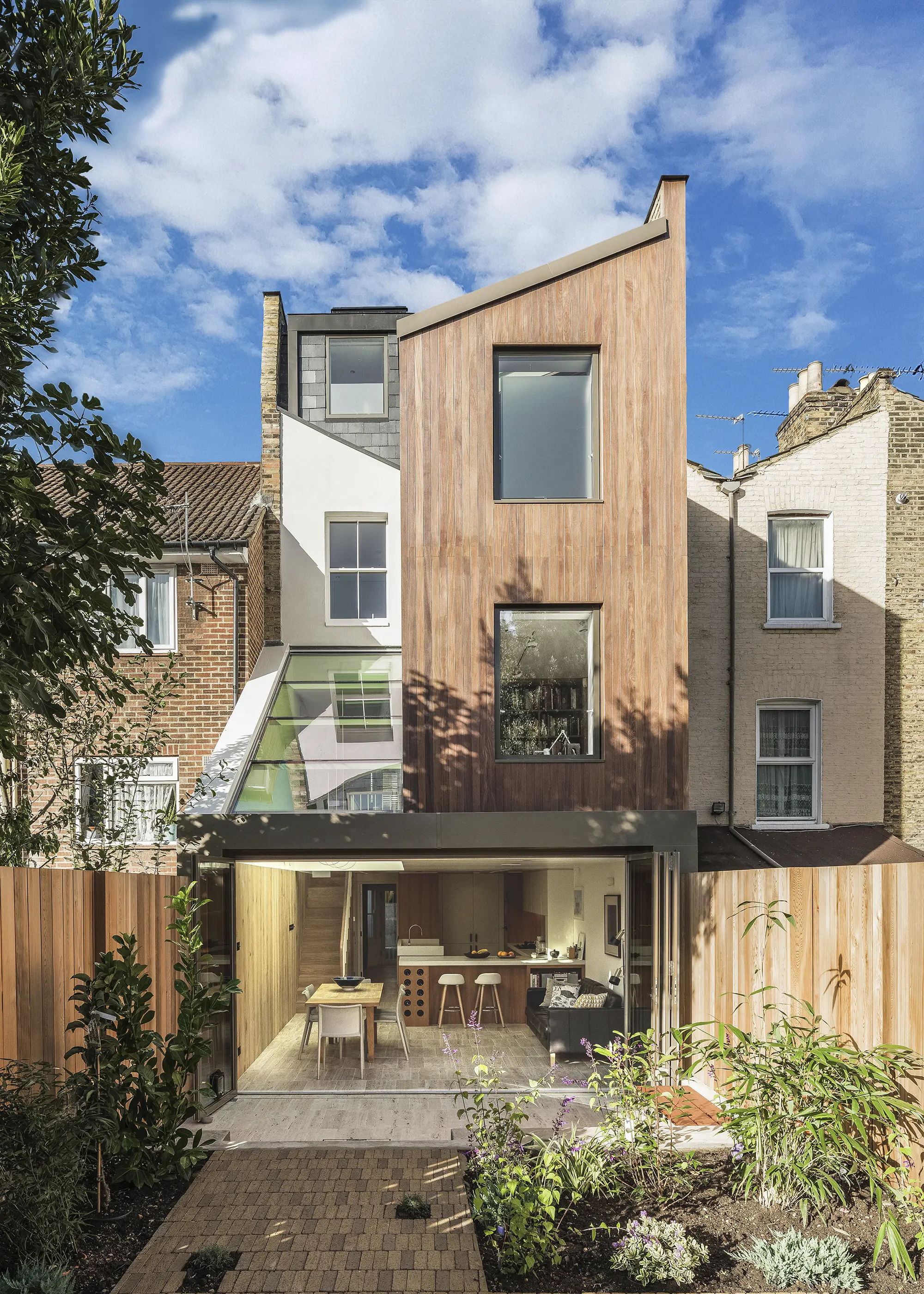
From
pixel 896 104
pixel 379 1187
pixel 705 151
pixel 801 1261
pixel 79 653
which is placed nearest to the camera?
pixel 801 1261

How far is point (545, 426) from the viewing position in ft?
33.9

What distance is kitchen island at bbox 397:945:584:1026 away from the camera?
13.8 metres

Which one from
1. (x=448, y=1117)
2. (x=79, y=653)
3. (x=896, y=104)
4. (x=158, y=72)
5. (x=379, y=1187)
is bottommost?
(x=448, y=1117)

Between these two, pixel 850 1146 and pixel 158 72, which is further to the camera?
pixel 158 72

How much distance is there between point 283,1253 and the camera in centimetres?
555

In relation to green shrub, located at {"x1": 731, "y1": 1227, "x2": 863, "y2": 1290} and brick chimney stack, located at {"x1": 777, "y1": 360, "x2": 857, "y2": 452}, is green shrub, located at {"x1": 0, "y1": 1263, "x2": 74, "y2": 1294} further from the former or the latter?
brick chimney stack, located at {"x1": 777, "y1": 360, "x2": 857, "y2": 452}

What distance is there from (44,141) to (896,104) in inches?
353

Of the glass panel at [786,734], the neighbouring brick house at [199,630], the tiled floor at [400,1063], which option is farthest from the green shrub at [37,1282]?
the glass panel at [786,734]

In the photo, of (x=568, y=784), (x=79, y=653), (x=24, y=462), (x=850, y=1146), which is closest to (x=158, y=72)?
(x=24, y=462)

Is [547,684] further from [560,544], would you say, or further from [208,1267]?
[208,1267]

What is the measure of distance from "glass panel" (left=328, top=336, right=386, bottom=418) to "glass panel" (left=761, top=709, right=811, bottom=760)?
806cm

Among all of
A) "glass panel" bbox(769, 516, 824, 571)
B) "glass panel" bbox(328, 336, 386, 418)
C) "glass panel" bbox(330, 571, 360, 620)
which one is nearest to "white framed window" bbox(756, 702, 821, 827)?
"glass panel" bbox(769, 516, 824, 571)

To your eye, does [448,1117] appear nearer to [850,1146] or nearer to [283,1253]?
[283,1253]

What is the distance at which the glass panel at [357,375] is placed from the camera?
14.5 meters
